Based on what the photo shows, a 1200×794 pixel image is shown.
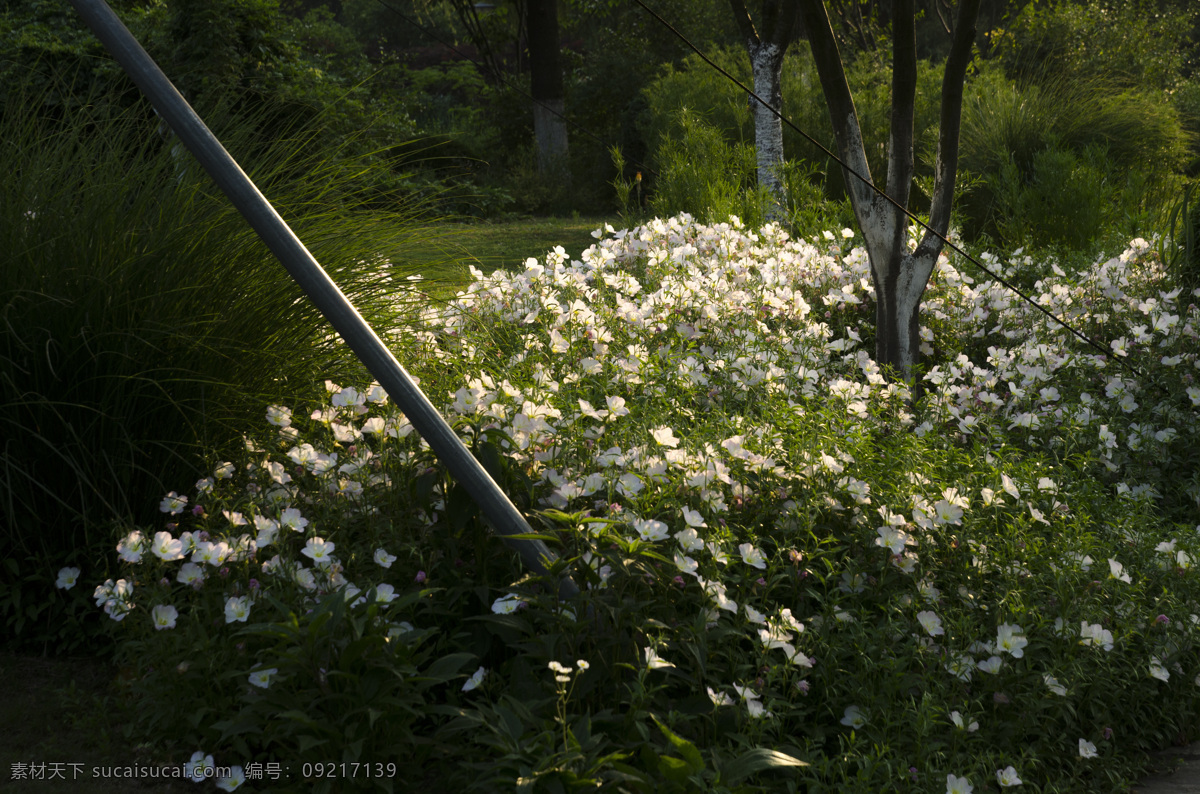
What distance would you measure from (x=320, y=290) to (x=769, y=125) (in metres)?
6.56

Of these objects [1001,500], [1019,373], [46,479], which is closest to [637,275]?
[1019,373]

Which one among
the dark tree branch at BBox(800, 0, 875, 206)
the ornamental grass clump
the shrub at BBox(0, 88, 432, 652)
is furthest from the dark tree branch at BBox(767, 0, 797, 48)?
the shrub at BBox(0, 88, 432, 652)

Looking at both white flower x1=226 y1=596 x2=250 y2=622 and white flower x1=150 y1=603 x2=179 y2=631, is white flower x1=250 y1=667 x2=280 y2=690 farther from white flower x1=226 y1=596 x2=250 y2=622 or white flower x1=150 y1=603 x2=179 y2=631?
white flower x1=150 y1=603 x2=179 y2=631

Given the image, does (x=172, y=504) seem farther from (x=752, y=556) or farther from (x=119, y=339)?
(x=752, y=556)

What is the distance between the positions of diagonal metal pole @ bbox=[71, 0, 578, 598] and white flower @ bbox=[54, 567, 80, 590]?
105cm

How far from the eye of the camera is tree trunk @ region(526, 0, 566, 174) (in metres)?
15.7

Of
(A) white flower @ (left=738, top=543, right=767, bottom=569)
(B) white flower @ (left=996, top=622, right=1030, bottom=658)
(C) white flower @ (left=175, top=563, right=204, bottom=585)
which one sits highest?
(C) white flower @ (left=175, top=563, right=204, bottom=585)

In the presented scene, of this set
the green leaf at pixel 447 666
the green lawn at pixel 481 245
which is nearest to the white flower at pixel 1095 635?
the green leaf at pixel 447 666

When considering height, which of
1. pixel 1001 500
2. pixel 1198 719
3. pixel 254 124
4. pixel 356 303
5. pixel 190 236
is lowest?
pixel 1198 719

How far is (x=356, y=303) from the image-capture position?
3129mm

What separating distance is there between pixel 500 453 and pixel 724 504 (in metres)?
0.64

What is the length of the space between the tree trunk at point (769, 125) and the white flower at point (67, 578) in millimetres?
5996

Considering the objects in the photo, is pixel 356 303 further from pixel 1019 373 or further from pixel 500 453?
pixel 1019 373

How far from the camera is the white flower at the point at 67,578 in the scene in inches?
91.0
